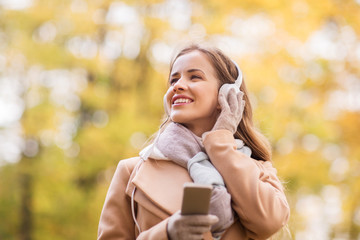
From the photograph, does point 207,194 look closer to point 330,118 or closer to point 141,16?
point 141,16

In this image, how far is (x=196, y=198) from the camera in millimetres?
1487

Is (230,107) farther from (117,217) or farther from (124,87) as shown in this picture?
(124,87)

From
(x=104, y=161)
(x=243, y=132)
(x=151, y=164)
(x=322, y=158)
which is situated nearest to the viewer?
(x=151, y=164)

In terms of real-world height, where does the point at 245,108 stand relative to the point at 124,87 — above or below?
above

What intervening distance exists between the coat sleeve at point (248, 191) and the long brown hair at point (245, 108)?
0.75 ft

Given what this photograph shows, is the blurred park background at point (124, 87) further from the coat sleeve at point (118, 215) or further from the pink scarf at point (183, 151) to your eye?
the pink scarf at point (183, 151)

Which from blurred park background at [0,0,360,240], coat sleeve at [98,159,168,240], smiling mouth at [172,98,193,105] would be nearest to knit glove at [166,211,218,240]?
coat sleeve at [98,159,168,240]

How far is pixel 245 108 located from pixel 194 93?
34 cm

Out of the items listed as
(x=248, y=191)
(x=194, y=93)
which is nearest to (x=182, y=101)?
(x=194, y=93)

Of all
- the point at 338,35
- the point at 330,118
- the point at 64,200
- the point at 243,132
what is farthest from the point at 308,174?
the point at 243,132

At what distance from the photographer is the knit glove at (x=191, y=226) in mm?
1527

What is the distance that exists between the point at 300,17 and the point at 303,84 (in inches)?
52.6

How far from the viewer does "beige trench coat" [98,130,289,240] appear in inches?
69.2

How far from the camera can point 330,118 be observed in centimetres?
835
